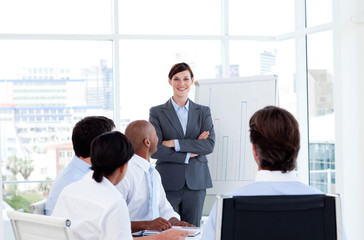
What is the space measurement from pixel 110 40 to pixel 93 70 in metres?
0.37

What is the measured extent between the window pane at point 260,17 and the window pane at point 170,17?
0.19 metres

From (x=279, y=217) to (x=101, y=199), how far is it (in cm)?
67

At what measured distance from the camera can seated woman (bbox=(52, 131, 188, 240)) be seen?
2.04 m

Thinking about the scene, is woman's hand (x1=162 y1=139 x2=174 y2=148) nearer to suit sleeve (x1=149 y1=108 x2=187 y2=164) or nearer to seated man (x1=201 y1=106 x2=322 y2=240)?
suit sleeve (x1=149 y1=108 x2=187 y2=164)

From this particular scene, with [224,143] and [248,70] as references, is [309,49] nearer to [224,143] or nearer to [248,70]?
[248,70]

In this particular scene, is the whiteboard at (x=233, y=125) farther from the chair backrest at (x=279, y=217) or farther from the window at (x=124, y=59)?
the chair backrest at (x=279, y=217)

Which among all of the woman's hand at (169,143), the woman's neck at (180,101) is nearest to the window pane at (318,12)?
the woman's neck at (180,101)

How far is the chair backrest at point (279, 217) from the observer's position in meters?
1.92

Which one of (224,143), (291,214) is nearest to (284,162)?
(291,214)

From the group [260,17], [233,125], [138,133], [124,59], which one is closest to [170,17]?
[124,59]

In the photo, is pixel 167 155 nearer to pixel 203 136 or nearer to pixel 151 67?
pixel 203 136

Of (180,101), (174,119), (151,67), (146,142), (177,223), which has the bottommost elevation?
(177,223)

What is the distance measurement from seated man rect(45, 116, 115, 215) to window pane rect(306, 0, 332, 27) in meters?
3.28

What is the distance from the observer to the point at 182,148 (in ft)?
15.0
